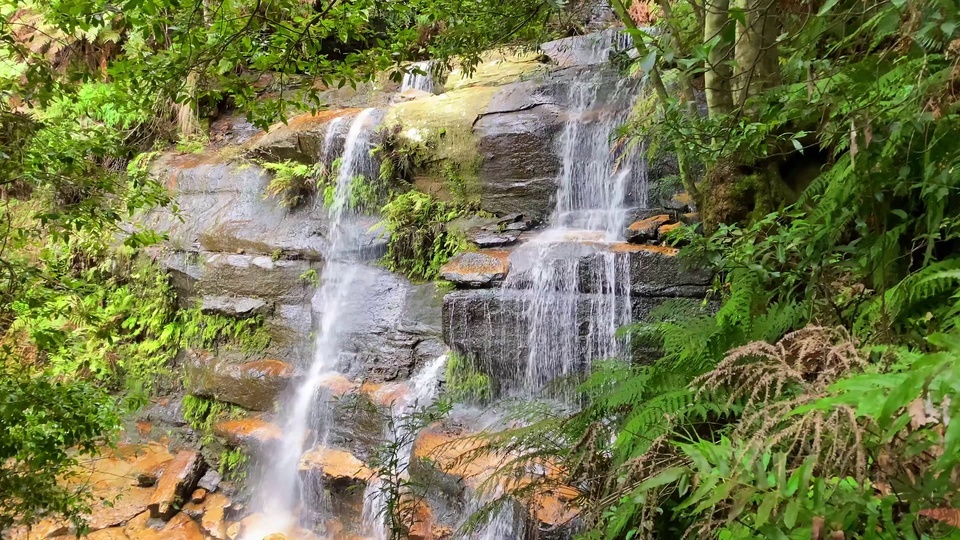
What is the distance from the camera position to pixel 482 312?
17.4ft

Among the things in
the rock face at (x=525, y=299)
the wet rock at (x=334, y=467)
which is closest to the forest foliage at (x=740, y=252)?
the rock face at (x=525, y=299)

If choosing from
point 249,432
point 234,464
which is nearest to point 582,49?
point 249,432

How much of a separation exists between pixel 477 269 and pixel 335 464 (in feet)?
8.50

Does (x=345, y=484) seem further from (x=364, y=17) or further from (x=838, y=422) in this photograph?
(x=838, y=422)

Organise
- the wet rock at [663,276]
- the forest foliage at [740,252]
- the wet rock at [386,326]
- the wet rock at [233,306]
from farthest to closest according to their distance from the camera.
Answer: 1. the wet rock at [233,306]
2. the wet rock at [386,326]
3. the wet rock at [663,276]
4. the forest foliage at [740,252]

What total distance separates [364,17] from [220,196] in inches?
286

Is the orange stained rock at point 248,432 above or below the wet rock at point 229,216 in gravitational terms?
below

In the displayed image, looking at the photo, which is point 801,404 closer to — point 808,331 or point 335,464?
point 808,331

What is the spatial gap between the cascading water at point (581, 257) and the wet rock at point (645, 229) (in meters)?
0.24

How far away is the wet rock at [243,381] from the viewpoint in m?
6.75

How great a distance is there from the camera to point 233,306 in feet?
25.3

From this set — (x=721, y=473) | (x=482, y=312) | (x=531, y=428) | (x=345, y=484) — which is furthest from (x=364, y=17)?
(x=345, y=484)

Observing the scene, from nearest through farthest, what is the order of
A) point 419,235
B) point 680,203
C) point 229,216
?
point 680,203 < point 419,235 < point 229,216

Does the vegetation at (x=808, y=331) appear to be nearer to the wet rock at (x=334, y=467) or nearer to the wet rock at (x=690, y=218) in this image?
the wet rock at (x=690, y=218)
